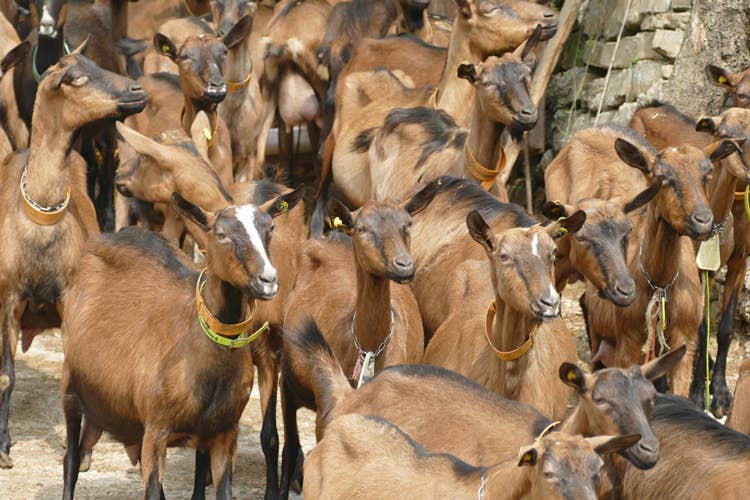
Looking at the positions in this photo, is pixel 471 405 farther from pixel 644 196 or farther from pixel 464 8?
pixel 464 8

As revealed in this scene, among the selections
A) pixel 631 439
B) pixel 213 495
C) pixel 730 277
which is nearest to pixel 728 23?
pixel 730 277

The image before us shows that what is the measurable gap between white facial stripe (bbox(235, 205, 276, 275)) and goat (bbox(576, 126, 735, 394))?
2573mm

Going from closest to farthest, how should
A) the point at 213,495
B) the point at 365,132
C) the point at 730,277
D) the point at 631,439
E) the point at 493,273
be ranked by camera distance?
the point at 631,439, the point at 493,273, the point at 213,495, the point at 730,277, the point at 365,132

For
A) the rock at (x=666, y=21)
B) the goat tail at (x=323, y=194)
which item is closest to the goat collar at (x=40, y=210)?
the goat tail at (x=323, y=194)

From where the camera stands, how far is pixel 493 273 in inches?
343

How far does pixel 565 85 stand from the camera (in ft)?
48.1

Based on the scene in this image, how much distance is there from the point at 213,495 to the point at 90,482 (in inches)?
30.7

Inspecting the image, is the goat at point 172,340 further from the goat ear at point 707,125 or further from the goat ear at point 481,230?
the goat ear at point 707,125

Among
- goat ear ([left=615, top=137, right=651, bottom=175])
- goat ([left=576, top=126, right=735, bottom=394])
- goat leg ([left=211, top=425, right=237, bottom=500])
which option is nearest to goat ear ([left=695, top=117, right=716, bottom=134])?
goat ([left=576, top=126, right=735, bottom=394])

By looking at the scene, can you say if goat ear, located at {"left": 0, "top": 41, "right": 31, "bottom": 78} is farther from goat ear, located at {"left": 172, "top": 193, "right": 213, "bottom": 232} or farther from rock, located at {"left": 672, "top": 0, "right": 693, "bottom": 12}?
rock, located at {"left": 672, "top": 0, "right": 693, "bottom": 12}

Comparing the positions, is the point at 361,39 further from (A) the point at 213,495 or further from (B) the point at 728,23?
(A) the point at 213,495

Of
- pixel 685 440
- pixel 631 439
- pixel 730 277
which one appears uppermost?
pixel 631 439

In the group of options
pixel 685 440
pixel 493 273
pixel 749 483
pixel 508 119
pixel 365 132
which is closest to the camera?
pixel 749 483

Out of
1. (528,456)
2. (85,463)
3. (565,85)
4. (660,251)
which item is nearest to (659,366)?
(528,456)
